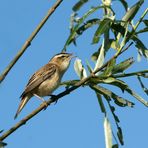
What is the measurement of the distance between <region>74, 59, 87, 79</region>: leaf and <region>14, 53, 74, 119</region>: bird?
3.32 metres

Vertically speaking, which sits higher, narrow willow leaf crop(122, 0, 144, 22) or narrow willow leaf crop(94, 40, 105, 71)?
narrow willow leaf crop(122, 0, 144, 22)

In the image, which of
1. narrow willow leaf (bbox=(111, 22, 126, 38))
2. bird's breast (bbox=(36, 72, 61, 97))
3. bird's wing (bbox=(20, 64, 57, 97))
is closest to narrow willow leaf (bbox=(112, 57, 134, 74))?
narrow willow leaf (bbox=(111, 22, 126, 38))

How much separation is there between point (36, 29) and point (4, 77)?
0.88 ft

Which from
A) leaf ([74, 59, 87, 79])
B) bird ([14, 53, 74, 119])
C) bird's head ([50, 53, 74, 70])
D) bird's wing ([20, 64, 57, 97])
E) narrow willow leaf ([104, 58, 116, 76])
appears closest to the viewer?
narrow willow leaf ([104, 58, 116, 76])

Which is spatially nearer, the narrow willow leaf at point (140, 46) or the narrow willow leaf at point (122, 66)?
the narrow willow leaf at point (122, 66)

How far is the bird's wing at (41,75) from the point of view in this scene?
6766 millimetres

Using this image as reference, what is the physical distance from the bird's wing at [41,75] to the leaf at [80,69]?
141 inches

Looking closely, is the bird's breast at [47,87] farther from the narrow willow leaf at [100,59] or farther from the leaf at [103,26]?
the leaf at [103,26]

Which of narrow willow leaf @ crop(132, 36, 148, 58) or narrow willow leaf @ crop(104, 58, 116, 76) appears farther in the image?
narrow willow leaf @ crop(132, 36, 148, 58)

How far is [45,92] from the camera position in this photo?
6891 mm

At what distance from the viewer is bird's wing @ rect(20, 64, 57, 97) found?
677 cm

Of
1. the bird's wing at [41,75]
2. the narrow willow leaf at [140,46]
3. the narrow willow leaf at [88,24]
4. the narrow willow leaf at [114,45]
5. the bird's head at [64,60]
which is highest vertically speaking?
the bird's head at [64,60]

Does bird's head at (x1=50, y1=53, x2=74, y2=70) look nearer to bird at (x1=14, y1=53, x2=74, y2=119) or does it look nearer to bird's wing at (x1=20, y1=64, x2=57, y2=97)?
bird at (x1=14, y1=53, x2=74, y2=119)

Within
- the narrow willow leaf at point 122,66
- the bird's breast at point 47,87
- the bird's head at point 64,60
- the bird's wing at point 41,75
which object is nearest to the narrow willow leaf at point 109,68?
the narrow willow leaf at point 122,66
